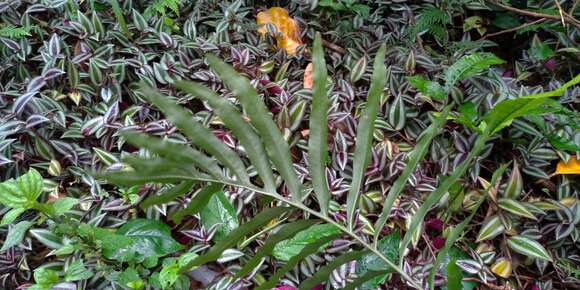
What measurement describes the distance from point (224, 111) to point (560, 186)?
3.74 feet

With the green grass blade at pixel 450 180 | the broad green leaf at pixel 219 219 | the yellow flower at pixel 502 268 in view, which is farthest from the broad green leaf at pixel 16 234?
the yellow flower at pixel 502 268

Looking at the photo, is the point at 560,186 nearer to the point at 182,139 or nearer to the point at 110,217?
the point at 182,139

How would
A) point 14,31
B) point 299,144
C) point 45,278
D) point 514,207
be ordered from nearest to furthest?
point 45,278
point 514,207
point 299,144
point 14,31

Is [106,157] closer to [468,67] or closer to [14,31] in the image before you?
[14,31]

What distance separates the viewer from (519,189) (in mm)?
1525

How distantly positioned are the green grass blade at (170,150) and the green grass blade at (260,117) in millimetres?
100

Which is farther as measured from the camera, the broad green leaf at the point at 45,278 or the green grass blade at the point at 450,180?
the broad green leaf at the point at 45,278

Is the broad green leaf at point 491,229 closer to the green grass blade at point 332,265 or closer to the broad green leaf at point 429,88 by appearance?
the broad green leaf at point 429,88

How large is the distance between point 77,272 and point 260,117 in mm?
800

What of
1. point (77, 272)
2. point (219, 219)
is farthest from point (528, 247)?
point (77, 272)

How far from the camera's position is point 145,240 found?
1464mm

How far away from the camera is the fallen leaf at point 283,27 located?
7.00ft

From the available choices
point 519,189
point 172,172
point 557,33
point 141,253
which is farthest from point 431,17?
point 172,172

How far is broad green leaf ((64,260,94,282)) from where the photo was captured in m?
1.39
